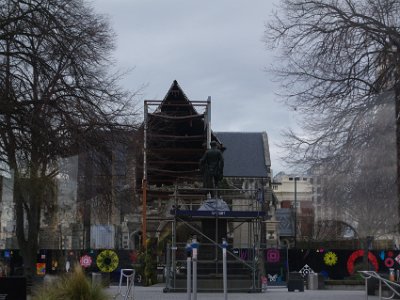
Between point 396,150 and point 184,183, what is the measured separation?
3359 cm

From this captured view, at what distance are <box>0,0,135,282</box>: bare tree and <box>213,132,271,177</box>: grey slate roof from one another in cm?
5399

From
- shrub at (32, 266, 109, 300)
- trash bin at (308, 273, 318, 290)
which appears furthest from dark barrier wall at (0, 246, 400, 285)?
shrub at (32, 266, 109, 300)

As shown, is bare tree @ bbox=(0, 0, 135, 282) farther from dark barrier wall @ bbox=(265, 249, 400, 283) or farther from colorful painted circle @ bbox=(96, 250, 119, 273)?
dark barrier wall @ bbox=(265, 249, 400, 283)

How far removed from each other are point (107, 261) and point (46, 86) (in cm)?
2377

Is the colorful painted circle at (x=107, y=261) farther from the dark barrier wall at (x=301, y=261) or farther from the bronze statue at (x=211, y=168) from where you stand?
the bronze statue at (x=211, y=168)

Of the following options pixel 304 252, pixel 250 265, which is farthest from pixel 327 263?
pixel 250 265

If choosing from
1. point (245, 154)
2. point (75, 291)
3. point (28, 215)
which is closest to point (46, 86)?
point (75, 291)

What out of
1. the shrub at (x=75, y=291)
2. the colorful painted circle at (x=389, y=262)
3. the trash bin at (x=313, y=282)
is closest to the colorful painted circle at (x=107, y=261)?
the trash bin at (x=313, y=282)

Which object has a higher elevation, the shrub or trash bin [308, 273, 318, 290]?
the shrub

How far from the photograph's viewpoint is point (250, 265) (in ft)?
77.4

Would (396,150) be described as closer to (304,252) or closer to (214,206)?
(214,206)

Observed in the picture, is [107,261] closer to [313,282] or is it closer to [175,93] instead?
[313,282]

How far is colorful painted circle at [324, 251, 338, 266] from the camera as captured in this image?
1678 inches

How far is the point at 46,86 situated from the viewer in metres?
15.3
